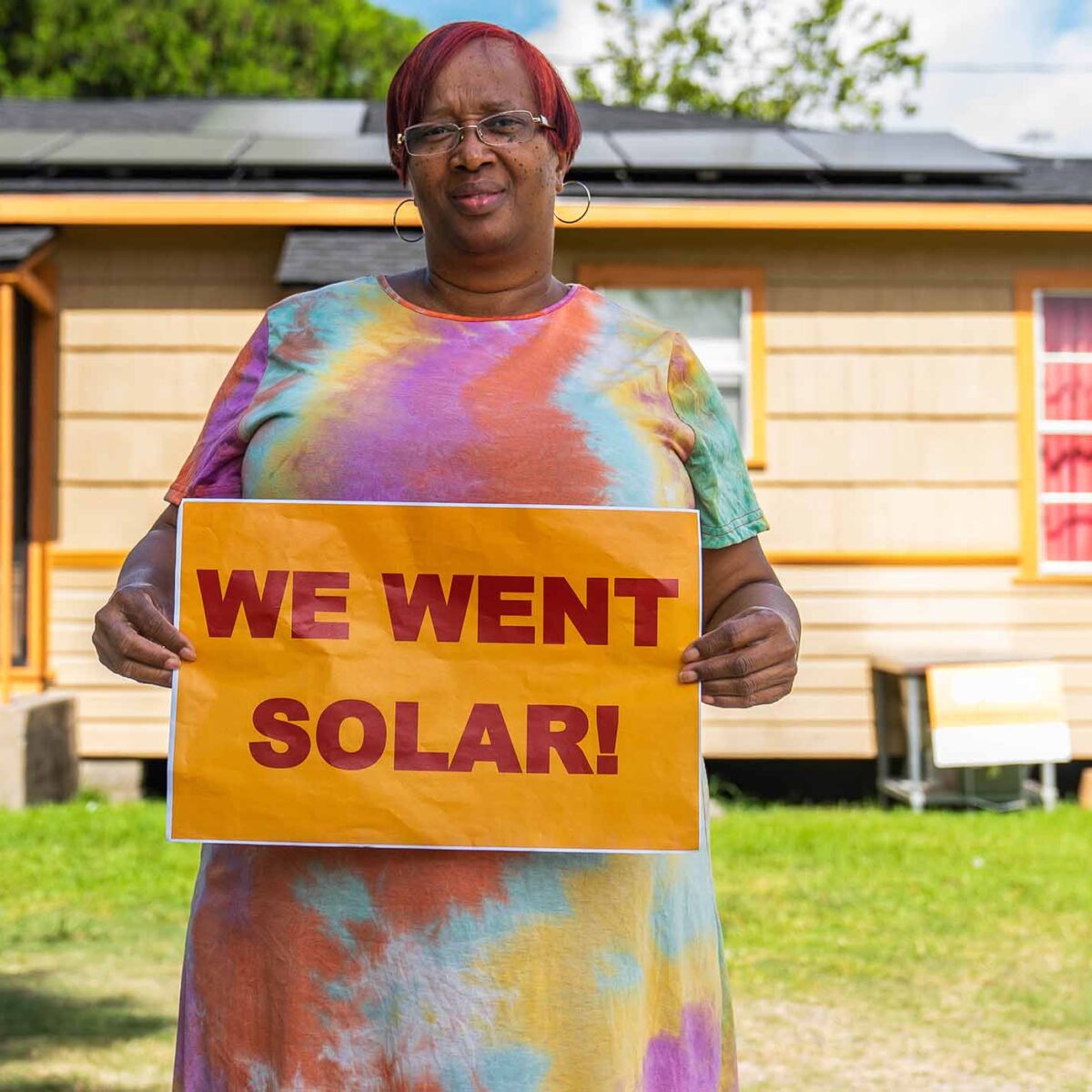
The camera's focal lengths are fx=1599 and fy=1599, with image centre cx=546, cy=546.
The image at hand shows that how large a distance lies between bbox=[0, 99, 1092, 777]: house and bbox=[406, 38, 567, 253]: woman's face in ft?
26.4

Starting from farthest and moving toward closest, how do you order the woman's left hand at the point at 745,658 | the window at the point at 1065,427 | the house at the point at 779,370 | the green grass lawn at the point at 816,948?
the window at the point at 1065,427
the house at the point at 779,370
the green grass lawn at the point at 816,948
the woman's left hand at the point at 745,658

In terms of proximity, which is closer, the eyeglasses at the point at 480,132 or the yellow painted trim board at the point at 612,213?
the eyeglasses at the point at 480,132

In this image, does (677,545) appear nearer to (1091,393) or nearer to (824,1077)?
(824,1077)

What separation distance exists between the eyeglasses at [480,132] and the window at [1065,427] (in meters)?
8.95

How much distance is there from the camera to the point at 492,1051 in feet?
5.72

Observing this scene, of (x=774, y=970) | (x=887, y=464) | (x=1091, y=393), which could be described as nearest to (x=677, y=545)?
(x=774, y=970)

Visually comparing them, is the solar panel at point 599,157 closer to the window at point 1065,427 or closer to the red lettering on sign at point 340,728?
the window at point 1065,427

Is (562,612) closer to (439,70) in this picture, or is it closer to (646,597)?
(646,597)

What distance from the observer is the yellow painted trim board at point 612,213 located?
9.64 metres

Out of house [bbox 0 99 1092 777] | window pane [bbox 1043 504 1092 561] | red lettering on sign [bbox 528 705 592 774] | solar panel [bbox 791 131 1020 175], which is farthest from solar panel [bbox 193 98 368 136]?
red lettering on sign [bbox 528 705 592 774]

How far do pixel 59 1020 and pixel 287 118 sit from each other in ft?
27.4

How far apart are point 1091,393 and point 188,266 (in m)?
5.82

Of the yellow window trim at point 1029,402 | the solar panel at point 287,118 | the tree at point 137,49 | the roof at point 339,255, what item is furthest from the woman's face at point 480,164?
the tree at point 137,49

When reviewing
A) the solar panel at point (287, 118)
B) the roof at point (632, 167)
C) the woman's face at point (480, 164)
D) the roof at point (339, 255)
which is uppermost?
the solar panel at point (287, 118)
